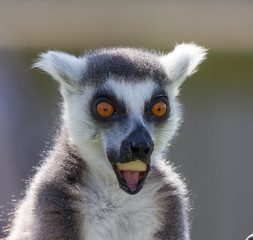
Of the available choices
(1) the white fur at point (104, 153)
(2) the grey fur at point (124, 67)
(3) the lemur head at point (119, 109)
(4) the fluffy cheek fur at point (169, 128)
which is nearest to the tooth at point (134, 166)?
(3) the lemur head at point (119, 109)

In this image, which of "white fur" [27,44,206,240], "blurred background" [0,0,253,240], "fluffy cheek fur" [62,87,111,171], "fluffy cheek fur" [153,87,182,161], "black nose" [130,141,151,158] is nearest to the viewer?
"black nose" [130,141,151,158]

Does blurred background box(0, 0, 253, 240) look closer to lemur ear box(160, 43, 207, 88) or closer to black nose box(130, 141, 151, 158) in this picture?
lemur ear box(160, 43, 207, 88)

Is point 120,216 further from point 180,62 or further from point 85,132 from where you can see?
point 180,62

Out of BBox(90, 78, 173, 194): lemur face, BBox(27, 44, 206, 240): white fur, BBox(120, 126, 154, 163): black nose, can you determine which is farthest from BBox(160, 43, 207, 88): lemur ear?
BBox(120, 126, 154, 163): black nose

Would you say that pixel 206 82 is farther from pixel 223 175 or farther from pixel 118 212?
pixel 118 212

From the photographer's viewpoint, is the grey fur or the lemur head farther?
the grey fur

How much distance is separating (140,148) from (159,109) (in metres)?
0.43

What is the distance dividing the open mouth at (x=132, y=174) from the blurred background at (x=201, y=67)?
3.55 meters

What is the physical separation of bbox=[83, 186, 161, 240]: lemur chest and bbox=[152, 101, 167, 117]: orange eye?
48 cm

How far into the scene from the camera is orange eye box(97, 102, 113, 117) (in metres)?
3.53

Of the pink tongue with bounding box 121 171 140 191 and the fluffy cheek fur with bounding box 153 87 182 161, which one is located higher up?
the fluffy cheek fur with bounding box 153 87 182 161

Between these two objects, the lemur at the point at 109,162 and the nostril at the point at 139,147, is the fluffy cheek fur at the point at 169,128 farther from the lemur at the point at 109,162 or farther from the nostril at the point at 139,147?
the nostril at the point at 139,147

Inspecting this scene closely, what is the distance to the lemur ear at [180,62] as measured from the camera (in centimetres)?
397

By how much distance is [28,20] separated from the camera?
723 centimetres
